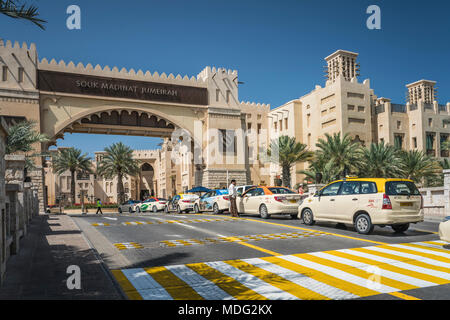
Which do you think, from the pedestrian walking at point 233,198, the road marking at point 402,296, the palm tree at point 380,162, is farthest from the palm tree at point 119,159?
the road marking at point 402,296

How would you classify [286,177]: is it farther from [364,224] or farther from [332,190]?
[364,224]

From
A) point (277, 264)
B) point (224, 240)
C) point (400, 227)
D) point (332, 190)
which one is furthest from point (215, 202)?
point (277, 264)

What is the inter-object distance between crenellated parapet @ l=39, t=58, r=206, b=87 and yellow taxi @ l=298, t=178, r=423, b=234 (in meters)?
27.4

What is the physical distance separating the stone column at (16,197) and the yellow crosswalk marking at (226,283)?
379 centimetres

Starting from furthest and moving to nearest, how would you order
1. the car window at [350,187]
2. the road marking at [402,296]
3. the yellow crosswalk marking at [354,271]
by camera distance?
the car window at [350,187] < the yellow crosswalk marking at [354,271] < the road marking at [402,296]

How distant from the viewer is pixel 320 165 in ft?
124

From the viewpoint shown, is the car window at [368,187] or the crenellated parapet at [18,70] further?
the crenellated parapet at [18,70]

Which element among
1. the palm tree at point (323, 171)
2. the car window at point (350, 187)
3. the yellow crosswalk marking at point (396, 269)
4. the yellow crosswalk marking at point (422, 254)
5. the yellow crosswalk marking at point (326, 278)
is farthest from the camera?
the palm tree at point (323, 171)

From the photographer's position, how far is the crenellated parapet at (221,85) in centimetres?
3959

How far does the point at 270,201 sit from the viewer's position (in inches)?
671

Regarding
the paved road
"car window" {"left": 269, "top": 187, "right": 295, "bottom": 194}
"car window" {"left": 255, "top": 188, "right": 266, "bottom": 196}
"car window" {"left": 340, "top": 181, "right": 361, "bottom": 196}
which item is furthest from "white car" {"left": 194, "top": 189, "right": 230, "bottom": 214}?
"car window" {"left": 340, "top": 181, "right": 361, "bottom": 196}

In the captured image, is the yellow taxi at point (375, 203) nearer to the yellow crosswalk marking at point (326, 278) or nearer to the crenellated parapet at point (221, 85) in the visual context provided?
the yellow crosswalk marking at point (326, 278)
